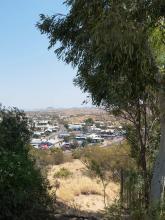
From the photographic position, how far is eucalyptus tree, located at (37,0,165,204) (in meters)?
8.77

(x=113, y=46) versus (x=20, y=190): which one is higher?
(x=113, y=46)

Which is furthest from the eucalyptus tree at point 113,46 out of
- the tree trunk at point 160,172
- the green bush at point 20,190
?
the green bush at point 20,190

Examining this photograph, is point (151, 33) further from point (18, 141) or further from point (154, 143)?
point (154, 143)

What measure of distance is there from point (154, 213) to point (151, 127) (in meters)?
6.93

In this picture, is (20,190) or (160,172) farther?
(160,172)

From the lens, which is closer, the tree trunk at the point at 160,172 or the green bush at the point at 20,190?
the green bush at the point at 20,190

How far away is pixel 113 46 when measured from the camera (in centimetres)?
879

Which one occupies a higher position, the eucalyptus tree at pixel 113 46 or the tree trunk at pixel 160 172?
the eucalyptus tree at pixel 113 46

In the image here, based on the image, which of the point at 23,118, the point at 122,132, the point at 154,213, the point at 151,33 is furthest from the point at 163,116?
the point at 122,132

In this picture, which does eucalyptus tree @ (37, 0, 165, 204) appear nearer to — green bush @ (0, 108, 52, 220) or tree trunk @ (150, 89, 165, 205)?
tree trunk @ (150, 89, 165, 205)

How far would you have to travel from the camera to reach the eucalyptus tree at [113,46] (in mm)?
8766

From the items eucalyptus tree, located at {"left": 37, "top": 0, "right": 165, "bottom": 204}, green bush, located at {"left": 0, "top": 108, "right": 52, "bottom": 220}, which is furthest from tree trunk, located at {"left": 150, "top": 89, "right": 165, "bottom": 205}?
green bush, located at {"left": 0, "top": 108, "right": 52, "bottom": 220}

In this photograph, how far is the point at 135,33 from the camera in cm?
877

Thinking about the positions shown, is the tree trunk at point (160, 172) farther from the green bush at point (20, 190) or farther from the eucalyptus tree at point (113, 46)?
the green bush at point (20, 190)
